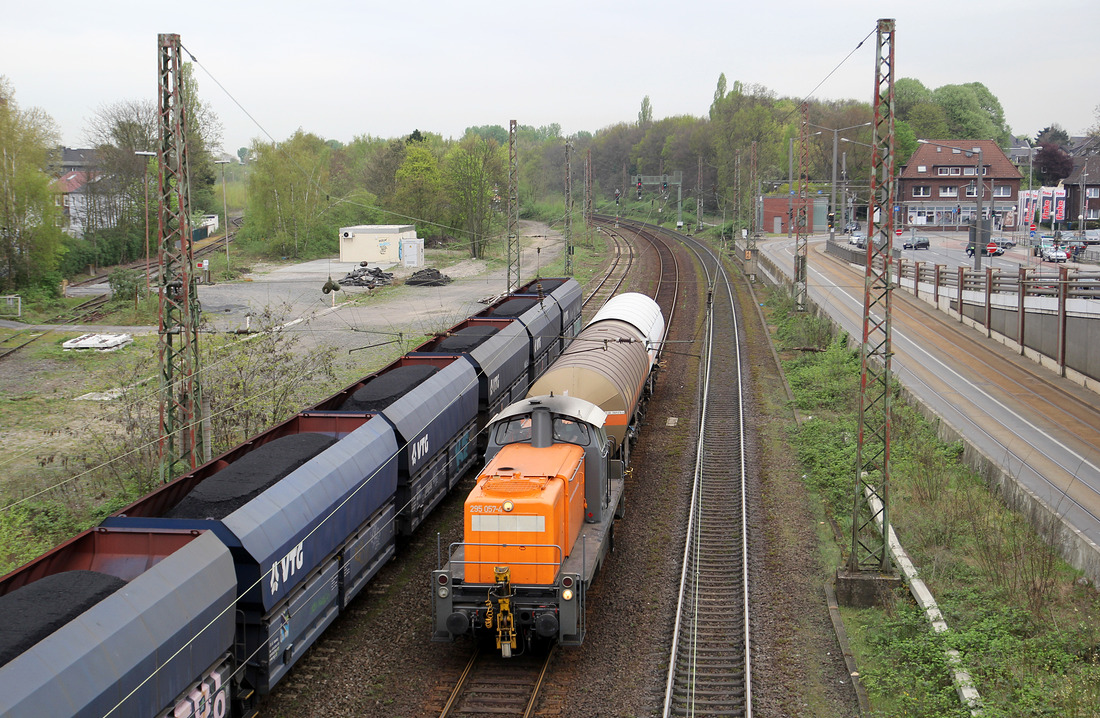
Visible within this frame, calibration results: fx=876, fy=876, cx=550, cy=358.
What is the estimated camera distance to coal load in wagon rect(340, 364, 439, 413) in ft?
59.8

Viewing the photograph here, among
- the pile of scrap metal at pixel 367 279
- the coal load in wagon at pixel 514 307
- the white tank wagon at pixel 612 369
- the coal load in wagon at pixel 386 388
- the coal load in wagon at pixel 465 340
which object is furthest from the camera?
the pile of scrap metal at pixel 367 279

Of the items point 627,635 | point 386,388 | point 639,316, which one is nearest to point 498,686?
point 627,635

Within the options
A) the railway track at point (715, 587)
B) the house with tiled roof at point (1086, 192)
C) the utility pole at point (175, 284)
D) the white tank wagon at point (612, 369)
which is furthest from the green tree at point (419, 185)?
the utility pole at point (175, 284)

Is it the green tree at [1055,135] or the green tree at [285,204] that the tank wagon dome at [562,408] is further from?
the green tree at [1055,135]

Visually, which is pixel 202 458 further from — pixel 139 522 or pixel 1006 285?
pixel 1006 285

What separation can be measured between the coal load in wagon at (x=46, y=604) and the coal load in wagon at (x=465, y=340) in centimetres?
1445

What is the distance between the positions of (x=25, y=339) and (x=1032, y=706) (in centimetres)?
4139

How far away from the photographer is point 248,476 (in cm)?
1353

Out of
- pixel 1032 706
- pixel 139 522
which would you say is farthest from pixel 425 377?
pixel 1032 706

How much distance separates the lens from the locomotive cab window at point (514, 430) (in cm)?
1627

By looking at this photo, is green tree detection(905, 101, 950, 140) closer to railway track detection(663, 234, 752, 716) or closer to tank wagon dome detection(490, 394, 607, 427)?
railway track detection(663, 234, 752, 716)

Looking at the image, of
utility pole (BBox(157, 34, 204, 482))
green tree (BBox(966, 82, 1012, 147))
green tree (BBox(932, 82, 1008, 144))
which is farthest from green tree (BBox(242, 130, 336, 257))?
green tree (BBox(966, 82, 1012, 147))

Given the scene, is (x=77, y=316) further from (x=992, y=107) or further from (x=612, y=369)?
(x=992, y=107)

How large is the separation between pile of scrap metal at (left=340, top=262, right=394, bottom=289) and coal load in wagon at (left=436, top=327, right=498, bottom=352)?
32.9 meters
